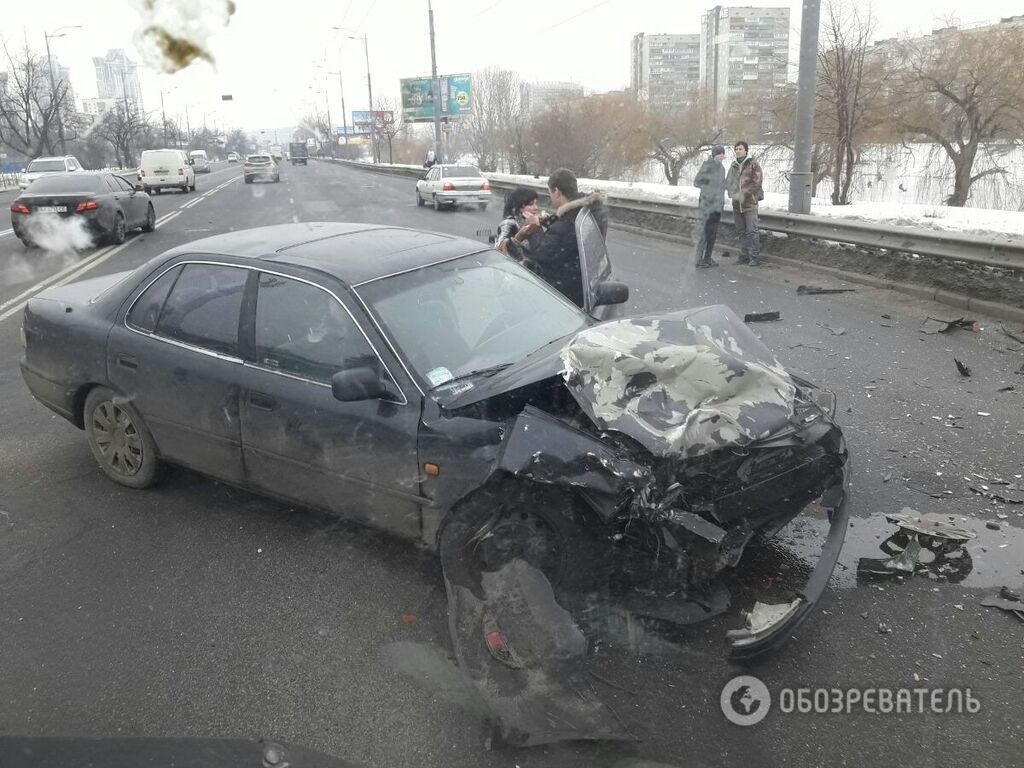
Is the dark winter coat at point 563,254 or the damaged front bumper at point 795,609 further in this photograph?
the dark winter coat at point 563,254

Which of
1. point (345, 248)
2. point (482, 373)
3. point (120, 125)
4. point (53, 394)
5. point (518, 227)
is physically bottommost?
point (53, 394)

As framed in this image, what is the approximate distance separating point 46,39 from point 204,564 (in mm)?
43529

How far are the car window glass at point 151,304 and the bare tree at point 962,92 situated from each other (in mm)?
24088

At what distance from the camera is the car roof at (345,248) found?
12.7ft

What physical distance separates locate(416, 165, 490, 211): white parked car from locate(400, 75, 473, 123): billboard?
39.1m

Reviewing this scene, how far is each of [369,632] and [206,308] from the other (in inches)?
79.9

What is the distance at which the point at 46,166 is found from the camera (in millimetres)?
33844

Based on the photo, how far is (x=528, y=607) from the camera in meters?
2.96

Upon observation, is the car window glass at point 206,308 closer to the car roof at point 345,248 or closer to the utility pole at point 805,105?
the car roof at point 345,248

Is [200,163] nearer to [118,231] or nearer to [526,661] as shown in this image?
[118,231]

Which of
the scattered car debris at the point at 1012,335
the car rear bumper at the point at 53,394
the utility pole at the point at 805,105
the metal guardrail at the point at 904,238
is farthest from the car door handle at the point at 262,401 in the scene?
the utility pole at the point at 805,105

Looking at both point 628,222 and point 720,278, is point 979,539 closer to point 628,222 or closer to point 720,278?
point 720,278

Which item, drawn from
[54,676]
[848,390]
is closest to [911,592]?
[848,390]

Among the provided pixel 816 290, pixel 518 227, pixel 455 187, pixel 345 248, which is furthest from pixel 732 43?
pixel 345 248
